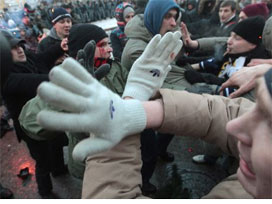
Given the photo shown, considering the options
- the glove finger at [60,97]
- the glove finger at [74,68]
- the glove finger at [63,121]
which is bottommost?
the glove finger at [63,121]

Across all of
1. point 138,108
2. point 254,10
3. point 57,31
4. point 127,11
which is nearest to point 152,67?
point 138,108

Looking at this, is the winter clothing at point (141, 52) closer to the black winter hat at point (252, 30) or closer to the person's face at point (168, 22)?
the person's face at point (168, 22)

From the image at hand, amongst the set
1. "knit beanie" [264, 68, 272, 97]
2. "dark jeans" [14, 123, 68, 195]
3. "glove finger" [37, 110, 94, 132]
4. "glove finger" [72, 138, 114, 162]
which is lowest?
"dark jeans" [14, 123, 68, 195]

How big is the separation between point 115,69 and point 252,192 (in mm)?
1393

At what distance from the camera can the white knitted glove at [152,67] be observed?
105 cm

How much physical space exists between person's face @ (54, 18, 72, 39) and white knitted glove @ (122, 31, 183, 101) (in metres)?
2.52

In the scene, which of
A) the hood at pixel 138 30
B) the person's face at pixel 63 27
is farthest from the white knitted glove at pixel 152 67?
the person's face at pixel 63 27

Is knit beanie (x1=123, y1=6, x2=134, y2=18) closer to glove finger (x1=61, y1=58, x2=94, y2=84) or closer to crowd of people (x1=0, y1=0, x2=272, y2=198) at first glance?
crowd of people (x1=0, y1=0, x2=272, y2=198)

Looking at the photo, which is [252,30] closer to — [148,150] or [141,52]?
[141,52]

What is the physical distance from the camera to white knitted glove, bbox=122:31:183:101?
3.46 ft

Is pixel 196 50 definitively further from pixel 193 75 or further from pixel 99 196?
pixel 99 196

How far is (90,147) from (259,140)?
23.3 inches

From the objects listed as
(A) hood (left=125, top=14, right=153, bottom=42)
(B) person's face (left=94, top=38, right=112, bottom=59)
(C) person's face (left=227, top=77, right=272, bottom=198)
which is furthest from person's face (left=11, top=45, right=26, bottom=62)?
(C) person's face (left=227, top=77, right=272, bottom=198)

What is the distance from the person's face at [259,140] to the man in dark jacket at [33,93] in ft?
5.31
